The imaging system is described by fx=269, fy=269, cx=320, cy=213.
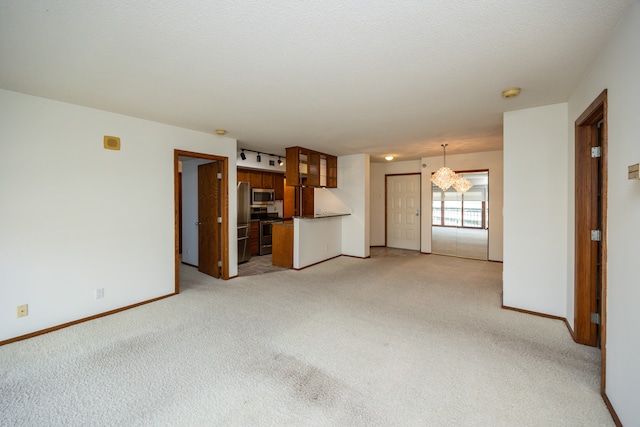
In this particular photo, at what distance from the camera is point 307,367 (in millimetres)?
2141

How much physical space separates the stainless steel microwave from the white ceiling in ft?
10.7

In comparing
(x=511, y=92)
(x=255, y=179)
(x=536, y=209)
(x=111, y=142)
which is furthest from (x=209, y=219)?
(x=536, y=209)

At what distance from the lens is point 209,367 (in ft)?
7.01

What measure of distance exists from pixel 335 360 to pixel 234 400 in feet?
2.72

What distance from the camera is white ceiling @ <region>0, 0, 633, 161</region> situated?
152 cm

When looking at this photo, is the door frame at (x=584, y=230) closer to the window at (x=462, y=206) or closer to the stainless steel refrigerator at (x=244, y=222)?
the stainless steel refrigerator at (x=244, y=222)

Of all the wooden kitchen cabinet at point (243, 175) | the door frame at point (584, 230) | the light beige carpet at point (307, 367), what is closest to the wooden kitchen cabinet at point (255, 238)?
the wooden kitchen cabinet at point (243, 175)

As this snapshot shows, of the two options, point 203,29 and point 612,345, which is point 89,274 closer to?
point 203,29

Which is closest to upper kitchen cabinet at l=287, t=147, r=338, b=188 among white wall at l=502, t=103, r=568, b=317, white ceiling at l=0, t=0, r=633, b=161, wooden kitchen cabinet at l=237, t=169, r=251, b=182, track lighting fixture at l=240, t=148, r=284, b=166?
track lighting fixture at l=240, t=148, r=284, b=166

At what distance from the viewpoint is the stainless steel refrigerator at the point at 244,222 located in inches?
229

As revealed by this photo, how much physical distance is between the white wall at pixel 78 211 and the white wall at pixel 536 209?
443cm

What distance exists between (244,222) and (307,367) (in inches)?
169

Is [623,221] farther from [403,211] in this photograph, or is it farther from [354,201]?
[403,211]

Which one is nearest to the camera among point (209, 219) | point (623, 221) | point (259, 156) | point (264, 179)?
point (623, 221)
